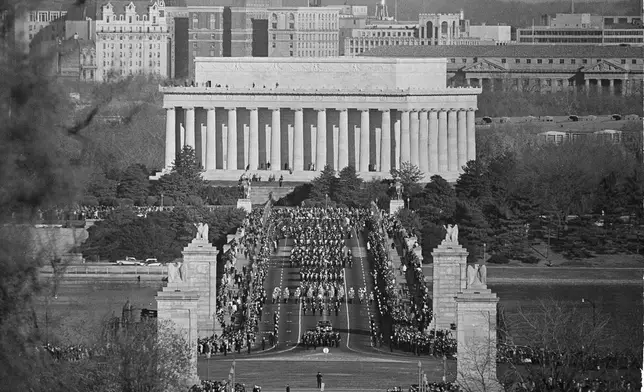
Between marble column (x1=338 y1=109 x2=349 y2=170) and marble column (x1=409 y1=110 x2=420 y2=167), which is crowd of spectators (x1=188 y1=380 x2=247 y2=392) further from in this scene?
marble column (x1=338 y1=109 x2=349 y2=170)

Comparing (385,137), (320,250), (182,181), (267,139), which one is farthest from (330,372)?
(267,139)

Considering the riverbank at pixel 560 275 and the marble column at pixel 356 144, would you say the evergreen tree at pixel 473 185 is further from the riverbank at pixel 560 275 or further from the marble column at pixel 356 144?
the marble column at pixel 356 144

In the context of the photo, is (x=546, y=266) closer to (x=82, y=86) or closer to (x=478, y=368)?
(x=478, y=368)

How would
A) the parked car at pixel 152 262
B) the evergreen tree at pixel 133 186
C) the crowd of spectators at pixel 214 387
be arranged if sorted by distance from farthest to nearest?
the evergreen tree at pixel 133 186, the parked car at pixel 152 262, the crowd of spectators at pixel 214 387

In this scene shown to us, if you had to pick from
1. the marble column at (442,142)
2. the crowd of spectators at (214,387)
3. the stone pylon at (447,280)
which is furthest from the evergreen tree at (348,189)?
the crowd of spectators at (214,387)

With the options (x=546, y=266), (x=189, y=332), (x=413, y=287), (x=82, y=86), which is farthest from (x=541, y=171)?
(x=82, y=86)

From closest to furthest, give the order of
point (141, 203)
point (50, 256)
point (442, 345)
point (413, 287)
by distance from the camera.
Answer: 1. point (50, 256)
2. point (442, 345)
3. point (413, 287)
4. point (141, 203)

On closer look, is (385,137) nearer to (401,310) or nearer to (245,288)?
(245,288)
